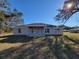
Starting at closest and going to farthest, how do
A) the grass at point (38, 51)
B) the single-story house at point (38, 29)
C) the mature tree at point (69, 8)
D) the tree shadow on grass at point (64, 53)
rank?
the tree shadow on grass at point (64, 53)
the grass at point (38, 51)
the mature tree at point (69, 8)
the single-story house at point (38, 29)

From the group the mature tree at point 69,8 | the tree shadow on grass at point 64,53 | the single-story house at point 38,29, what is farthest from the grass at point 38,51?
the single-story house at point 38,29

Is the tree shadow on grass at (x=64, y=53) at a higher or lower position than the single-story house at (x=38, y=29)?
lower

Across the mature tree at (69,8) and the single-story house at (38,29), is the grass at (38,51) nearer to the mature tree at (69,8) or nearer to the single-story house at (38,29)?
the mature tree at (69,8)

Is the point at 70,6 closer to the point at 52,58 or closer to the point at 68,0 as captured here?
the point at 68,0

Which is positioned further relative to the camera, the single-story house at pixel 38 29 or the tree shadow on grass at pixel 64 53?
the single-story house at pixel 38 29

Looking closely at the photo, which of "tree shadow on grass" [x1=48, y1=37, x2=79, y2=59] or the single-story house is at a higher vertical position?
the single-story house

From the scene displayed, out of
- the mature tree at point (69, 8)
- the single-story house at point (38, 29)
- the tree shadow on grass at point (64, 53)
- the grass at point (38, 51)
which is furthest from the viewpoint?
the single-story house at point (38, 29)

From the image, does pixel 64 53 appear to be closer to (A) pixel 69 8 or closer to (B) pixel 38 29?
(A) pixel 69 8

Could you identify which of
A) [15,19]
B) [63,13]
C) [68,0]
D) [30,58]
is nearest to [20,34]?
[63,13]

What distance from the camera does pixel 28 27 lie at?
38.8 meters

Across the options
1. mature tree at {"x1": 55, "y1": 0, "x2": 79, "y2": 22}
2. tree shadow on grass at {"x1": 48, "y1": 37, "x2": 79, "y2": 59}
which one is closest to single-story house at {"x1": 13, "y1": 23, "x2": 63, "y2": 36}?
mature tree at {"x1": 55, "y1": 0, "x2": 79, "y2": 22}

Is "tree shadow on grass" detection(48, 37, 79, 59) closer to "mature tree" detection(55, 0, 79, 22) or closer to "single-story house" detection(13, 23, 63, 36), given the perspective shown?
"mature tree" detection(55, 0, 79, 22)

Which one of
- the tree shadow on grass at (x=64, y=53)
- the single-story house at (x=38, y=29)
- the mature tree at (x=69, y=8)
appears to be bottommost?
the tree shadow on grass at (x=64, y=53)

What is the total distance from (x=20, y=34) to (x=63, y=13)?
19825mm
